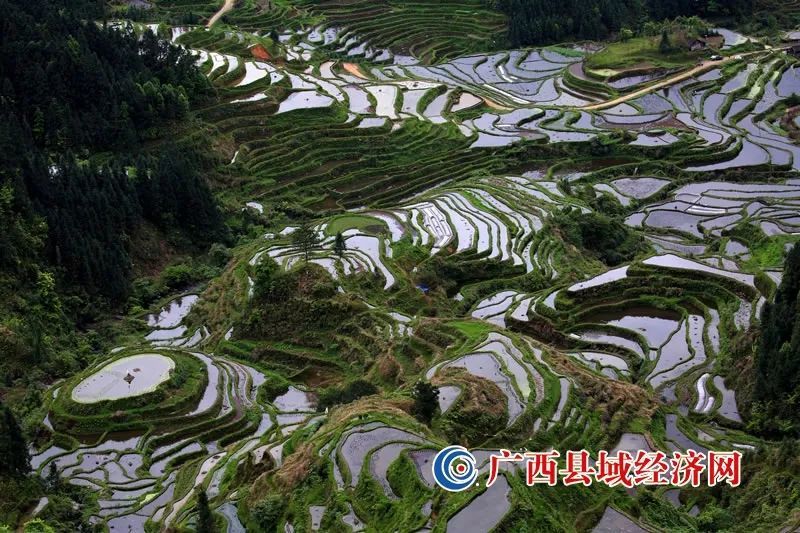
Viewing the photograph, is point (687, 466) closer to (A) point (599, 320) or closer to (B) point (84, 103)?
(A) point (599, 320)

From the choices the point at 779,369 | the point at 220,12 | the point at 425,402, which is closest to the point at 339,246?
the point at 425,402

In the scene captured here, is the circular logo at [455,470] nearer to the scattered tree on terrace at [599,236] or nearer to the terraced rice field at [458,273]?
the terraced rice field at [458,273]

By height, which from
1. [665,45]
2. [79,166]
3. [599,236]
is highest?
[79,166]

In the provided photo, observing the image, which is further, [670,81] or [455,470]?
[670,81]

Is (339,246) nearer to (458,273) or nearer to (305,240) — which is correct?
(305,240)

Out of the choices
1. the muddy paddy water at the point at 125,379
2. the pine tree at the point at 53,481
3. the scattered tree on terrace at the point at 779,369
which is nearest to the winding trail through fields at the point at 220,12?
the muddy paddy water at the point at 125,379

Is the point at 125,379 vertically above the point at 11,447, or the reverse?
the point at 11,447

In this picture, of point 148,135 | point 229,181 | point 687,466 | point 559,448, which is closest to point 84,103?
point 148,135

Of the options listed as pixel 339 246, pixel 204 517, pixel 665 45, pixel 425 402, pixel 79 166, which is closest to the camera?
pixel 204 517
